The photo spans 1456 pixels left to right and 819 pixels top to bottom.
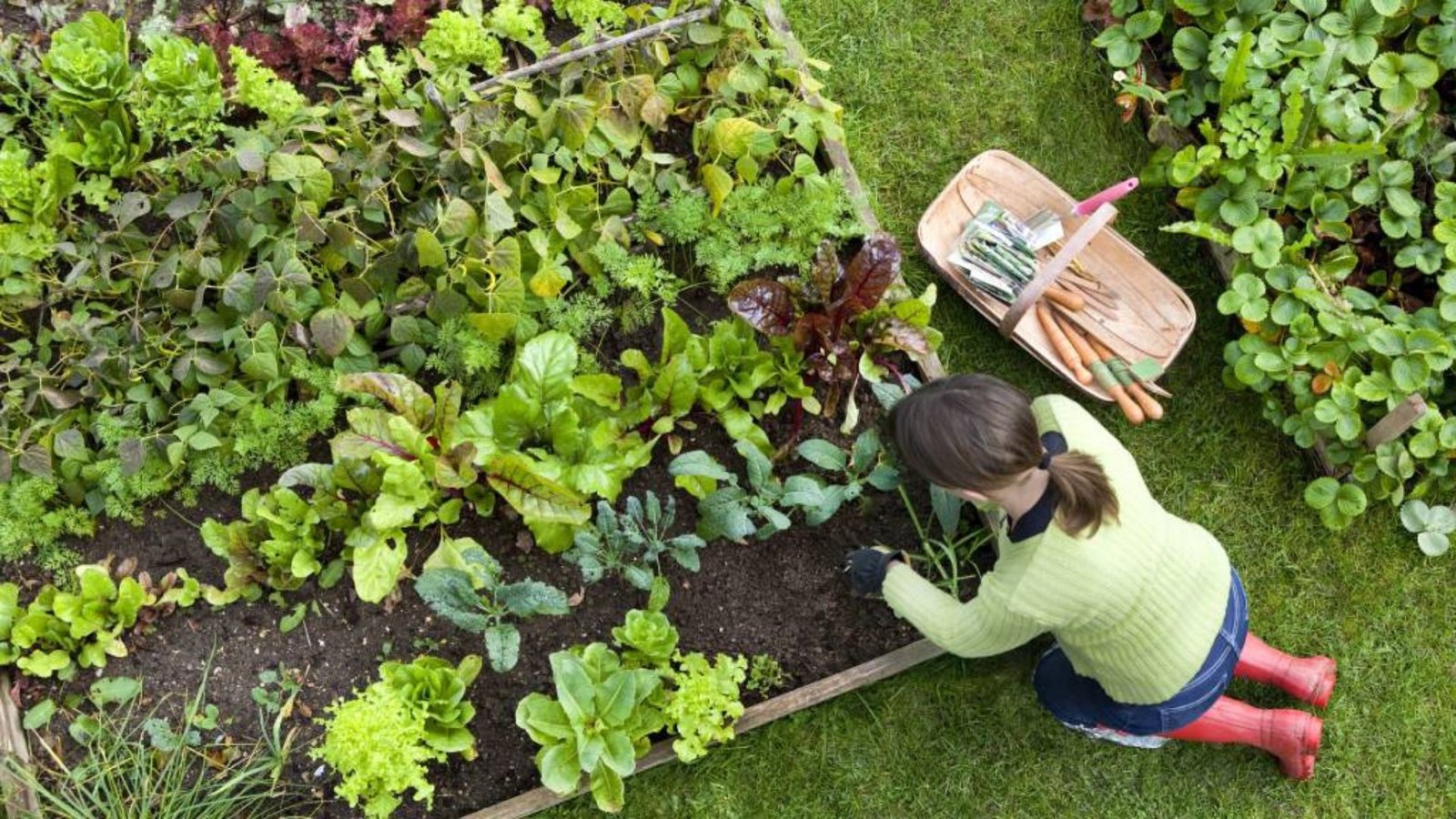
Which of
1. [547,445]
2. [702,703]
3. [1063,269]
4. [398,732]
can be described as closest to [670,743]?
[702,703]

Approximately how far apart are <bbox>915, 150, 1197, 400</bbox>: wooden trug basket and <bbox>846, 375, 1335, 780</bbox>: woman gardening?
24.8 inches

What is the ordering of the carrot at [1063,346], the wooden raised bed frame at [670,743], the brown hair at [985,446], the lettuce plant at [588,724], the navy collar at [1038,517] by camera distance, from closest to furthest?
1. the brown hair at [985,446]
2. the navy collar at [1038,517]
3. the lettuce plant at [588,724]
4. the wooden raised bed frame at [670,743]
5. the carrot at [1063,346]

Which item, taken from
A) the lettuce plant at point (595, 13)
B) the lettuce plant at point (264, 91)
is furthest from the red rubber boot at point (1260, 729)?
the lettuce plant at point (264, 91)

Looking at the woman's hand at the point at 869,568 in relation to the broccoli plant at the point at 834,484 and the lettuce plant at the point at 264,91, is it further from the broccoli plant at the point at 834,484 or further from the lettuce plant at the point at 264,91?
the lettuce plant at the point at 264,91

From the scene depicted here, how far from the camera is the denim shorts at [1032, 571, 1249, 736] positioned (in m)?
3.03

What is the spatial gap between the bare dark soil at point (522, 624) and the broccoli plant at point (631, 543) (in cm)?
14

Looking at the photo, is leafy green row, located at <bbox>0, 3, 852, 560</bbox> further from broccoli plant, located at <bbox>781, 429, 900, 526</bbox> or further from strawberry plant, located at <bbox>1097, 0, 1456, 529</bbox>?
strawberry plant, located at <bbox>1097, 0, 1456, 529</bbox>

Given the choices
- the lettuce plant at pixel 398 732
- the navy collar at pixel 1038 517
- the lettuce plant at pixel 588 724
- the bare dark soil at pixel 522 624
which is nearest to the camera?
the navy collar at pixel 1038 517

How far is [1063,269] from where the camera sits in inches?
140

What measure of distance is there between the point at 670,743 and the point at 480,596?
2.13 ft

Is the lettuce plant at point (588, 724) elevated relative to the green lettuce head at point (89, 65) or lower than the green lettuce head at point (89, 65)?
lower

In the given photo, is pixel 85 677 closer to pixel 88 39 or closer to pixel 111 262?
pixel 111 262

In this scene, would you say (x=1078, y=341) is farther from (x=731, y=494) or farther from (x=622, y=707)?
(x=622, y=707)

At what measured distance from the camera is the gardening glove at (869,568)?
3.12 m
